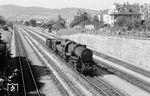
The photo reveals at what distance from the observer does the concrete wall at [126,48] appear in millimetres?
35750

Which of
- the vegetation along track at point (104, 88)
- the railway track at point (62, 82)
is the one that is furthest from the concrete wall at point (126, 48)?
the railway track at point (62, 82)

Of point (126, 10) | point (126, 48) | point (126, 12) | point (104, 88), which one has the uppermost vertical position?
point (126, 10)

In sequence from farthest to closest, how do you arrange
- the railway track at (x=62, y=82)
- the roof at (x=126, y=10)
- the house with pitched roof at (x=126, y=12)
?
the roof at (x=126, y=10) → the house with pitched roof at (x=126, y=12) → the railway track at (x=62, y=82)

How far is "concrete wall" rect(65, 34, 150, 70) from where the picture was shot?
35.8m

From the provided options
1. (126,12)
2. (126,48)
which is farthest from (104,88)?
(126,12)

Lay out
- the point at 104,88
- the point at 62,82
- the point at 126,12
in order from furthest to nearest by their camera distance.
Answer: the point at 126,12 → the point at 62,82 → the point at 104,88

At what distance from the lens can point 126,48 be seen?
135ft

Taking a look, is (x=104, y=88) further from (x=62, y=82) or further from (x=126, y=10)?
(x=126, y=10)

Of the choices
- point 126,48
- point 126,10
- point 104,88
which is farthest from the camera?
point 126,10

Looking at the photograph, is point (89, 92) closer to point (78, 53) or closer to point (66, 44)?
point (78, 53)

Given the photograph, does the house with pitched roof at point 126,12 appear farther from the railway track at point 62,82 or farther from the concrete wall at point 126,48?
the railway track at point 62,82

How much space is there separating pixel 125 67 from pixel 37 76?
13.0 metres

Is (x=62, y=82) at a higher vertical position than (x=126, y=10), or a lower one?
lower

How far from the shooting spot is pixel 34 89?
75.8ft
